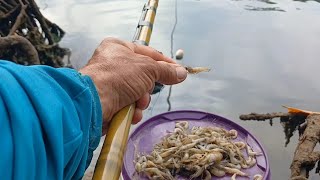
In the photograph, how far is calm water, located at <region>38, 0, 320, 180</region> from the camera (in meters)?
4.68

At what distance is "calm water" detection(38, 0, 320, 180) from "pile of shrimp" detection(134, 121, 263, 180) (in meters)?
1.19

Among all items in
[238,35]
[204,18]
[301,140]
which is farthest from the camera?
[204,18]

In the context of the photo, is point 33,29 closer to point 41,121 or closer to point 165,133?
point 165,133

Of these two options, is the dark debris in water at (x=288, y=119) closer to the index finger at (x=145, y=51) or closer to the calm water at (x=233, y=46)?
the calm water at (x=233, y=46)

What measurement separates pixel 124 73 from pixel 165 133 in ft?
4.05

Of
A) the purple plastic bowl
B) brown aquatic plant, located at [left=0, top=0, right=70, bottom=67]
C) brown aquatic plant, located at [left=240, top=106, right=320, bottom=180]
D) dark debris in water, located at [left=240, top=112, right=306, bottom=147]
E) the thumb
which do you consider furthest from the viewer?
brown aquatic plant, located at [left=0, top=0, right=70, bottom=67]

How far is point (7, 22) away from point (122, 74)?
5.52 meters

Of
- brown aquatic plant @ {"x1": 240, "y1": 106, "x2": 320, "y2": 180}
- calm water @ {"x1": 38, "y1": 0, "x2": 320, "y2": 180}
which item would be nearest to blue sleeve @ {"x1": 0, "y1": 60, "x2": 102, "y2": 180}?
brown aquatic plant @ {"x1": 240, "y1": 106, "x2": 320, "y2": 180}

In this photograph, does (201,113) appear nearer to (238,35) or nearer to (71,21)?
(238,35)

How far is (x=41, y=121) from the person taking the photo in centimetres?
98

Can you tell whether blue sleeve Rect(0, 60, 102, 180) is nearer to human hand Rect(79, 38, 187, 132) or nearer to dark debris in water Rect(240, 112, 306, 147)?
human hand Rect(79, 38, 187, 132)

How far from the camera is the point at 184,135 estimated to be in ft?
9.04

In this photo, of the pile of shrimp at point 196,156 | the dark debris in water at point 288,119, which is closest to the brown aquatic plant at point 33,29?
the dark debris in water at point 288,119

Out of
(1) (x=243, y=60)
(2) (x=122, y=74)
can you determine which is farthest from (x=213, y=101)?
(2) (x=122, y=74)
